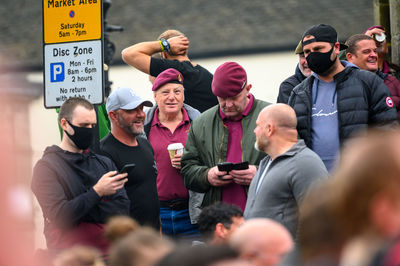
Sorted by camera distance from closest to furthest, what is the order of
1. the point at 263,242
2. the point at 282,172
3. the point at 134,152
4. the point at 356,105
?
the point at 263,242 → the point at 282,172 → the point at 356,105 → the point at 134,152

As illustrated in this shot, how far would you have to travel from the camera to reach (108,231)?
5.12 meters

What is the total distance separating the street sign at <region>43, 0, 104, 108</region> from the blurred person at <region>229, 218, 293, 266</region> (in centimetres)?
376

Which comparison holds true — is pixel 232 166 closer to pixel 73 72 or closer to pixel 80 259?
pixel 73 72

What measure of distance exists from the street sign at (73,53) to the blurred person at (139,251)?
3.95 meters

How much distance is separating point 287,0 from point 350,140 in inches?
1184

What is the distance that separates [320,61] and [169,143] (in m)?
1.87

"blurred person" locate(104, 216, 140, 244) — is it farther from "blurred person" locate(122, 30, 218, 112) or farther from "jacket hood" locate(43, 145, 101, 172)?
"blurred person" locate(122, 30, 218, 112)

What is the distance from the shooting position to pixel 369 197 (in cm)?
278

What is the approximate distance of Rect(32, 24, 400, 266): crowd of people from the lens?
6180mm

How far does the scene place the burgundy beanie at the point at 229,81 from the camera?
290 inches

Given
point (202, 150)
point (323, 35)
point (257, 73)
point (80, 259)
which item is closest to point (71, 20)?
point (202, 150)

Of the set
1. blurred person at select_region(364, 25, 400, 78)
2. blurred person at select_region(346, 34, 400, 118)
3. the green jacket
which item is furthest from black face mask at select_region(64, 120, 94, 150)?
blurred person at select_region(364, 25, 400, 78)

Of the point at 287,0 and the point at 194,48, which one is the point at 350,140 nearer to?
the point at 194,48

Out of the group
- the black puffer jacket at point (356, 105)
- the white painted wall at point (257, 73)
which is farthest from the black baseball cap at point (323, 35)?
the white painted wall at point (257, 73)
